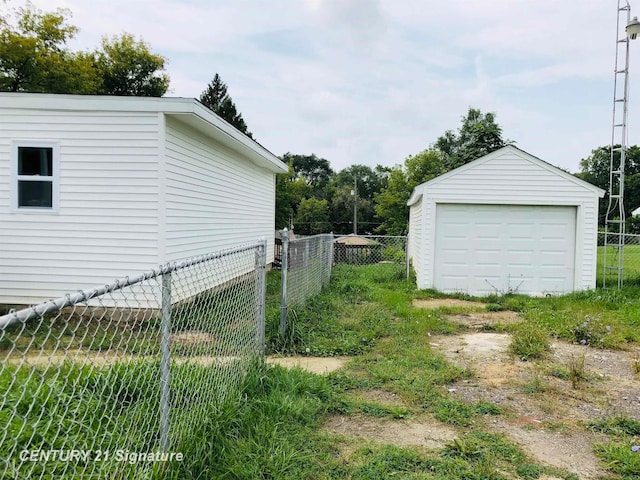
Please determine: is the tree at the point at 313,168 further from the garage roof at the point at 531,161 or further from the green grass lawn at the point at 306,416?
the green grass lawn at the point at 306,416

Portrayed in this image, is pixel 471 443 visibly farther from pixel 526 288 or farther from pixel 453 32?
pixel 453 32

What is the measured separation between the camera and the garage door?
374 inches

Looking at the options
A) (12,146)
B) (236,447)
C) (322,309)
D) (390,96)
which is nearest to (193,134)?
(12,146)

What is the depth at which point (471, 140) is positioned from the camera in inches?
1350

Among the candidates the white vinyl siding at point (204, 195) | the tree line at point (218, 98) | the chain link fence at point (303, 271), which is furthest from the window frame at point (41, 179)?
the tree line at point (218, 98)

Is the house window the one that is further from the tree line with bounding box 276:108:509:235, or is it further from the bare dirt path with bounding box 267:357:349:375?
the tree line with bounding box 276:108:509:235

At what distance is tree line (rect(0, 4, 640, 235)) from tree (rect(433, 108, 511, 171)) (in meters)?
0.07

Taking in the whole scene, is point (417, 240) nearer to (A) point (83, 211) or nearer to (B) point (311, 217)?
(A) point (83, 211)

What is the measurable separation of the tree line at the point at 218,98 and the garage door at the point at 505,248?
31.6ft

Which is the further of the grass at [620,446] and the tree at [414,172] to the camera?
the tree at [414,172]

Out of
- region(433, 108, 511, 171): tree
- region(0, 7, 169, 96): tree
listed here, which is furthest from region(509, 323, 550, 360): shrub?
region(0, 7, 169, 96): tree

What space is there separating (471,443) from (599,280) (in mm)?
9345

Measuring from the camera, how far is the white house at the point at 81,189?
Answer: 257 inches

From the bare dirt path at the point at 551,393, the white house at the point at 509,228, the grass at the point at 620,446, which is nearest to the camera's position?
the grass at the point at 620,446
